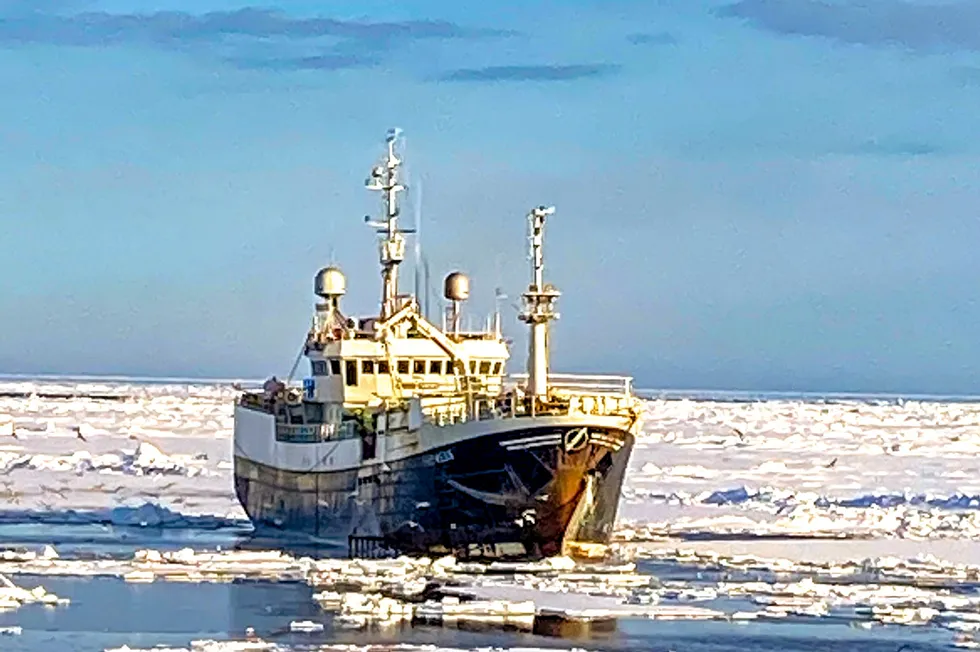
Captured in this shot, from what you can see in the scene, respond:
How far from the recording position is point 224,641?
75.0 ft

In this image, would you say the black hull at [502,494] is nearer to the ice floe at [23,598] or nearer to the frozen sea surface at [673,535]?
the frozen sea surface at [673,535]

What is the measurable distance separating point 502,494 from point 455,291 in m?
8.40

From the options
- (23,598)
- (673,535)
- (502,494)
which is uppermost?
(502,494)

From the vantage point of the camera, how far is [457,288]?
38.9 meters

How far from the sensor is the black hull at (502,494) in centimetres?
3080

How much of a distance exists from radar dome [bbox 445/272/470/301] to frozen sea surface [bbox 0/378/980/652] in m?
5.52

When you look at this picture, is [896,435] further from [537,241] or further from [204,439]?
[537,241]

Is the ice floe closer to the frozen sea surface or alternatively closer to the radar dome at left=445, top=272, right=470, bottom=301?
the frozen sea surface

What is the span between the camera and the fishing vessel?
31031 millimetres

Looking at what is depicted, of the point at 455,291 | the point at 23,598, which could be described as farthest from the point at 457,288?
the point at 23,598

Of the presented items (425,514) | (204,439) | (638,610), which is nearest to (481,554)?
(425,514)

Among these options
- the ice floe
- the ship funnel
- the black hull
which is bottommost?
the ice floe

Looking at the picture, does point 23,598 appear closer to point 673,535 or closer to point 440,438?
point 440,438

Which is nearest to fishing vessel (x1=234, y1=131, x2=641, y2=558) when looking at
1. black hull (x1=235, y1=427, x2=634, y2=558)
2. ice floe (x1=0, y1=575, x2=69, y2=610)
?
black hull (x1=235, y1=427, x2=634, y2=558)
